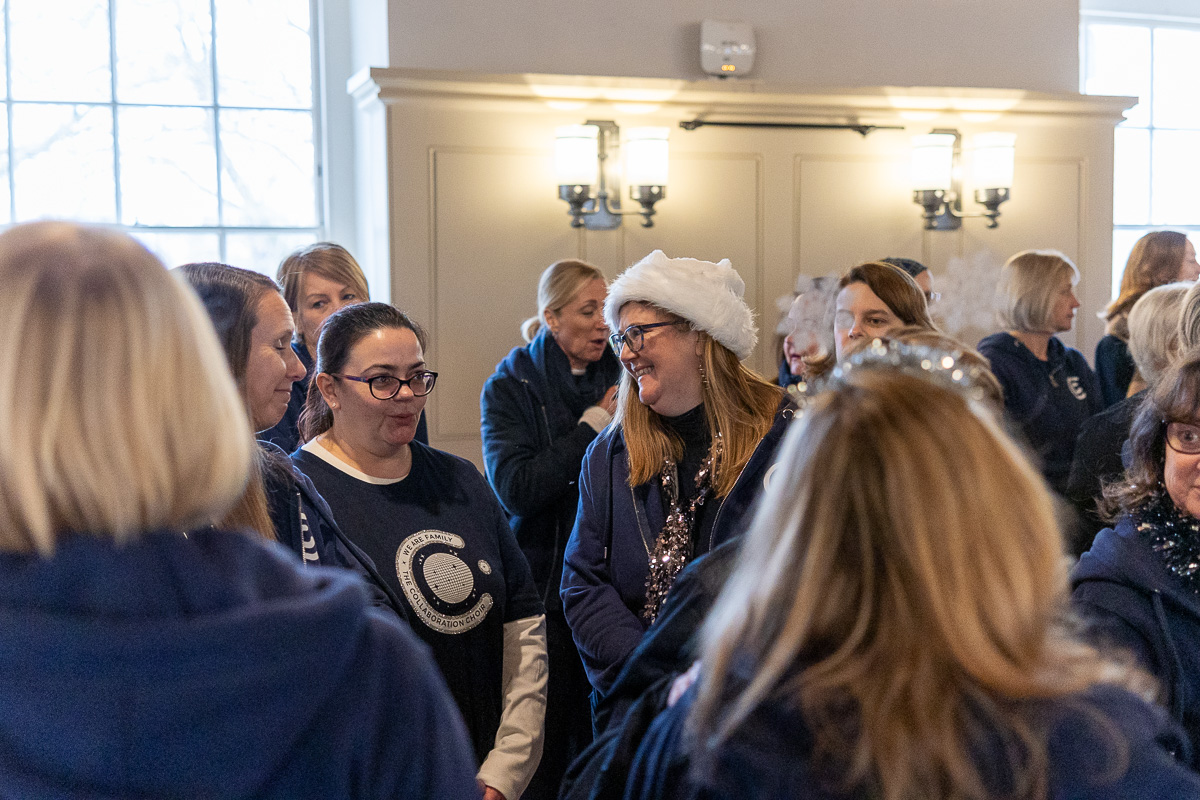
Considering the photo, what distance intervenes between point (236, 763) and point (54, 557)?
235 mm

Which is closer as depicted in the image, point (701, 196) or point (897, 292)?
point (897, 292)

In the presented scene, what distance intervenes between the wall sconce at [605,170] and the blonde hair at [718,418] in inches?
92.2

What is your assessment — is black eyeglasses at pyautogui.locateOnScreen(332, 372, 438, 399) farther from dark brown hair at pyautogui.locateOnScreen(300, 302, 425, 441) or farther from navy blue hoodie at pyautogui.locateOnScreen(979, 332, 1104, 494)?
navy blue hoodie at pyautogui.locateOnScreen(979, 332, 1104, 494)

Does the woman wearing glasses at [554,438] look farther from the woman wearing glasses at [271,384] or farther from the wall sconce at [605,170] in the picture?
the wall sconce at [605,170]

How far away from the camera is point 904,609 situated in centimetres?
95

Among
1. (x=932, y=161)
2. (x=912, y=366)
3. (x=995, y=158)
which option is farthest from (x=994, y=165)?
(x=912, y=366)

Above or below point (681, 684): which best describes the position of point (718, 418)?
above

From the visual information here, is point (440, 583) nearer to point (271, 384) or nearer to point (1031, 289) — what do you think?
point (271, 384)

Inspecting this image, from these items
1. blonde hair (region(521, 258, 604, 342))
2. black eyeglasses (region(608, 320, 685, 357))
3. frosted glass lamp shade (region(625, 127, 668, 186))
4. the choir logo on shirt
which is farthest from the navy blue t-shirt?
frosted glass lamp shade (region(625, 127, 668, 186))

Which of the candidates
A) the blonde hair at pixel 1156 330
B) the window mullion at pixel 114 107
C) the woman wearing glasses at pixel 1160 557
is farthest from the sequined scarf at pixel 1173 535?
the window mullion at pixel 114 107

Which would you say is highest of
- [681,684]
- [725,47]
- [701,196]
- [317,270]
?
[725,47]

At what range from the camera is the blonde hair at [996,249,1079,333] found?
150 inches

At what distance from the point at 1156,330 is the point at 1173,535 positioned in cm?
141

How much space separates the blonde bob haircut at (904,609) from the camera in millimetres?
926
